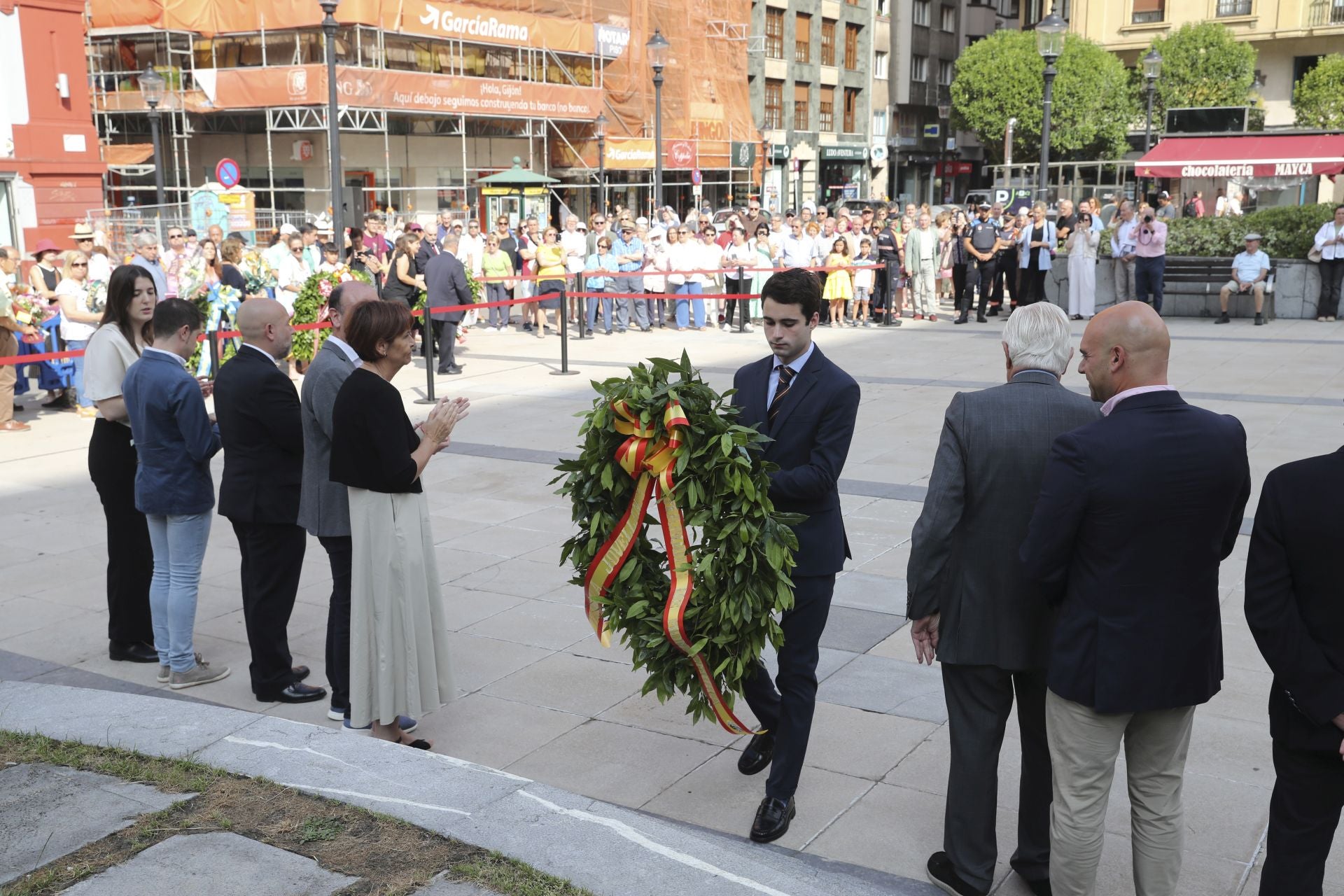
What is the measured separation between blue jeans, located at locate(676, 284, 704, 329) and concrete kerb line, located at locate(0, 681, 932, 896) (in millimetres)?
15612

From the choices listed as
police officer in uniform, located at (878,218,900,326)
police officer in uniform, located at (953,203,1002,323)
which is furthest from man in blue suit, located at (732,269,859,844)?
police officer in uniform, located at (953,203,1002,323)

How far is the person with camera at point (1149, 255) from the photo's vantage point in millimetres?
18547

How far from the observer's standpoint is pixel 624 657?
6.24m

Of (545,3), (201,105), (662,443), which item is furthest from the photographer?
(545,3)

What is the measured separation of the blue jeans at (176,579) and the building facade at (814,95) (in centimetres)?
4331

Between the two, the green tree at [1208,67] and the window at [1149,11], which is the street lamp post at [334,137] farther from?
the window at [1149,11]

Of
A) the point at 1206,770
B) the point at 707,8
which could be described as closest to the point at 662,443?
the point at 1206,770

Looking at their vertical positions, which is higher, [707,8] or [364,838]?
[707,8]

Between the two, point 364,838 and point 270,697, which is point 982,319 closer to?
point 270,697

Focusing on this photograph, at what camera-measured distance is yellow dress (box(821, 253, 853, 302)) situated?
779 inches

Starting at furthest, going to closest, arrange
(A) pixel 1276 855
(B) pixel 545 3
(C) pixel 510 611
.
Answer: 1. (B) pixel 545 3
2. (C) pixel 510 611
3. (A) pixel 1276 855

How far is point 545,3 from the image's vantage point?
38125 millimetres

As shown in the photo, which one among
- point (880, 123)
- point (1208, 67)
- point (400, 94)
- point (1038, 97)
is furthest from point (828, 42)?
point (400, 94)

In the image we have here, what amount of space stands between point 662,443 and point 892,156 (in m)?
61.0
